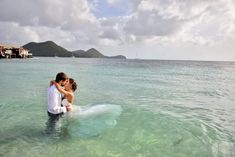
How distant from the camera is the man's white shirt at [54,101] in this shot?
295 inches

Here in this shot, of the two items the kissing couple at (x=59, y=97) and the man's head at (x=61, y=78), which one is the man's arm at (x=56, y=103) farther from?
the man's head at (x=61, y=78)

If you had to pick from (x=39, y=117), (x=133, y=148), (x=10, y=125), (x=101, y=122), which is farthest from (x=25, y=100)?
(x=133, y=148)

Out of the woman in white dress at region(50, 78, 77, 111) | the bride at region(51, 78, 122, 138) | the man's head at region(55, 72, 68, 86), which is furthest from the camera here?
the bride at region(51, 78, 122, 138)

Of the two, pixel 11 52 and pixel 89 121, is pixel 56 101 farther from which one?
pixel 11 52

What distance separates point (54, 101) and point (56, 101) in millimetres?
64

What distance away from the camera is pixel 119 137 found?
27.7 feet

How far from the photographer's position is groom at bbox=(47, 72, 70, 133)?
7.47 m

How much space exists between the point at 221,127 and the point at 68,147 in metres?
6.67

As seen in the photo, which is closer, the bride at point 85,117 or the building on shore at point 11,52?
the bride at point 85,117

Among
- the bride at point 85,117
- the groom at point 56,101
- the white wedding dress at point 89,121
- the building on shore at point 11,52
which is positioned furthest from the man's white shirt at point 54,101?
the building on shore at point 11,52

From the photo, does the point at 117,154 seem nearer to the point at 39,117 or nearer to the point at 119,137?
the point at 119,137

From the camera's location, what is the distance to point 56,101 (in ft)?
24.9

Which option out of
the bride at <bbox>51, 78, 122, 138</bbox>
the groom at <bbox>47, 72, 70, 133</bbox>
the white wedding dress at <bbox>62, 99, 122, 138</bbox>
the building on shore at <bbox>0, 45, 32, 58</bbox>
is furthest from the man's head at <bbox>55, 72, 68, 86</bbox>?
the building on shore at <bbox>0, 45, 32, 58</bbox>

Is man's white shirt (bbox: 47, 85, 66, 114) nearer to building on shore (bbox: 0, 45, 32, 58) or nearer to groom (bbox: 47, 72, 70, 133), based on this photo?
groom (bbox: 47, 72, 70, 133)
